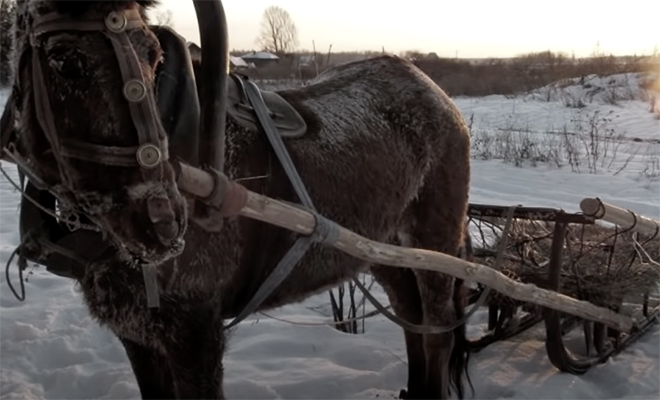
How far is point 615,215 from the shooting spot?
3195 mm

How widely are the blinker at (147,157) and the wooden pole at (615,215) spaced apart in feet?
7.34

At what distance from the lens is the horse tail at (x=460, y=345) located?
12.0 ft

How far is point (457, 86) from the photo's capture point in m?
25.2

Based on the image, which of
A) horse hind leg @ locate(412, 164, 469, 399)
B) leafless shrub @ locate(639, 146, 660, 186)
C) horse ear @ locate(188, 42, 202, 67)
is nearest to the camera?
horse ear @ locate(188, 42, 202, 67)

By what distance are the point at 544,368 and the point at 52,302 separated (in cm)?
322

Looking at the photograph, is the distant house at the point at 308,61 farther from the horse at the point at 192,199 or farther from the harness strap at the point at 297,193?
the harness strap at the point at 297,193

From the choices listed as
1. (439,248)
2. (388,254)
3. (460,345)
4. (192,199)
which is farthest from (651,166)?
(192,199)

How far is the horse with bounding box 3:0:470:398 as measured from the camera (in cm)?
158

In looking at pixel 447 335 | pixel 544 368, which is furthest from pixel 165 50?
pixel 544 368

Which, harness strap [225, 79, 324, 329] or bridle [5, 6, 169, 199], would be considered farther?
harness strap [225, 79, 324, 329]

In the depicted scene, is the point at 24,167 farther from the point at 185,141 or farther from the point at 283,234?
the point at 283,234

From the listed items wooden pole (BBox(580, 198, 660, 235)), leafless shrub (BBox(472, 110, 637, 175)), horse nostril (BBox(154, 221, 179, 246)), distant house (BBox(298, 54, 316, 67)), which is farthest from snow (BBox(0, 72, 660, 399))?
leafless shrub (BBox(472, 110, 637, 175))

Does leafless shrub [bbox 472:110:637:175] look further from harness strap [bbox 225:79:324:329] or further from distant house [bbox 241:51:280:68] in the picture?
harness strap [bbox 225:79:324:329]

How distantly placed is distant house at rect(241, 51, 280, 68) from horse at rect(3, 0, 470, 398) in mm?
13556
